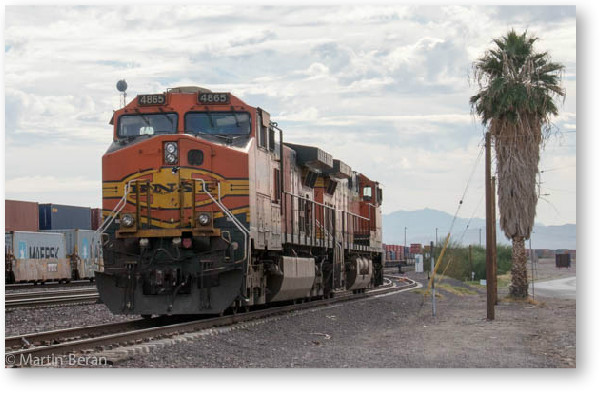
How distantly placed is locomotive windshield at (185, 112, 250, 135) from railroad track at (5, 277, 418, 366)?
3173mm

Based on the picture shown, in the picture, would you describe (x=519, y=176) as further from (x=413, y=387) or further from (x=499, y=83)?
(x=413, y=387)

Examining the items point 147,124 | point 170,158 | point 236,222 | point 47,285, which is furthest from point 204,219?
point 47,285

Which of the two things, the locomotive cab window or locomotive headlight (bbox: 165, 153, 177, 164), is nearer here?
locomotive headlight (bbox: 165, 153, 177, 164)

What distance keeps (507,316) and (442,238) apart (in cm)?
3095

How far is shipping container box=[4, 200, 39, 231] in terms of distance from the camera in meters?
28.2

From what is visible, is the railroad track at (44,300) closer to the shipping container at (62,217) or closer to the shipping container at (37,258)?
the shipping container at (37,258)

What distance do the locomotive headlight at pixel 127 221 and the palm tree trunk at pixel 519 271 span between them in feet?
40.9

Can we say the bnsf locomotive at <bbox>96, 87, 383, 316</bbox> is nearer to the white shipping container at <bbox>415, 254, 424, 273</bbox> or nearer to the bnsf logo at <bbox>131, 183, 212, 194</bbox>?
the bnsf logo at <bbox>131, 183, 212, 194</bbox>

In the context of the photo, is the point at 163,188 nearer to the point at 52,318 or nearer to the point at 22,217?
the point at 52,318

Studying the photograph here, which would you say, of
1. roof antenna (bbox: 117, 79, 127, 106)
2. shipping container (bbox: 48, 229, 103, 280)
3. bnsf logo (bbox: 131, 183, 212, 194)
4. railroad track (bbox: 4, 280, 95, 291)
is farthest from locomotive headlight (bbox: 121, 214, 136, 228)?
shipping container (bbox: 48, 229, 103, 280)

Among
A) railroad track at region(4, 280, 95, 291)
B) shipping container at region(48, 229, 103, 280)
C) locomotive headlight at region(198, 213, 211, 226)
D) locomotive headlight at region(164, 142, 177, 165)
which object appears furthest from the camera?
shipping container at region(48, 229, 103, 280)

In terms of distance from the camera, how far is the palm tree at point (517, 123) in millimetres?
20781

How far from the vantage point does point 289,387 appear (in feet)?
32.4

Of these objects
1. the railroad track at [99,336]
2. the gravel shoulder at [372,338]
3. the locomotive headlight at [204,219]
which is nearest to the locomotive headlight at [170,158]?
the locomotive headlight at [204,219]
